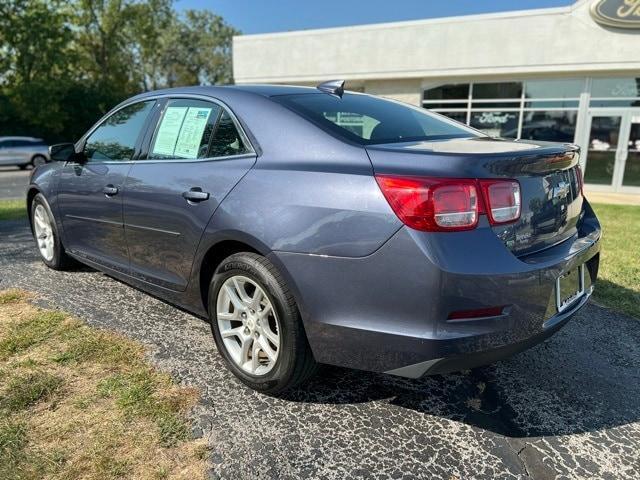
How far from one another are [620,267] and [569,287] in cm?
337

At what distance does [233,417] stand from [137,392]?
0.55m

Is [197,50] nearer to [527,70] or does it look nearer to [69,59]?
[69,59]

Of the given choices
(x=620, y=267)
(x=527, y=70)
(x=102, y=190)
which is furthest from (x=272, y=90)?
(x=527, y=70)

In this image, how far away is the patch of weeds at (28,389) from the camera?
2492 mm

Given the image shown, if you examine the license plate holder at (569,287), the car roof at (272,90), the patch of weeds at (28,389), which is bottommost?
the patch of weeds at (28,389)

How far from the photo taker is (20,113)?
1053 inches

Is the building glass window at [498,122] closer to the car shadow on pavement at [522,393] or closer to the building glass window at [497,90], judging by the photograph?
the building glass window at [497,90]

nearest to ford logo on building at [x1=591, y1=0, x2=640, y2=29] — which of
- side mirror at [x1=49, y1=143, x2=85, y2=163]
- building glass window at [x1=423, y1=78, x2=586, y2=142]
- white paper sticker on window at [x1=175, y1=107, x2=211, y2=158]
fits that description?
building glass window at [x1=423, y1=78, x2=586, y2=142]

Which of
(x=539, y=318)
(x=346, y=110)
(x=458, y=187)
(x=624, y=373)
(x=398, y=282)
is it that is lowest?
(x=624, y=373)

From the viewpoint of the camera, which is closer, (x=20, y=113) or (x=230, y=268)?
(x=230, y=268)

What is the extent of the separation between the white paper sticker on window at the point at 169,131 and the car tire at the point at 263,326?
3.20ft

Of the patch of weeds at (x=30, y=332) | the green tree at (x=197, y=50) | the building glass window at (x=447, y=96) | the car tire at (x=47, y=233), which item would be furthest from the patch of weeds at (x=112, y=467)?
the green tree at (x=197, y=50)

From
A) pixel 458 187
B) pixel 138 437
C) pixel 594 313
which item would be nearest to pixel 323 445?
pixel 138 437

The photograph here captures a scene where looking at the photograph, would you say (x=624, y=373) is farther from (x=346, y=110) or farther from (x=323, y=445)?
(x=346, y=110)
